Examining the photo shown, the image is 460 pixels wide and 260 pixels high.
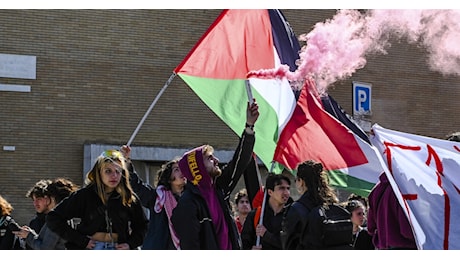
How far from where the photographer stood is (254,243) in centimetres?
700

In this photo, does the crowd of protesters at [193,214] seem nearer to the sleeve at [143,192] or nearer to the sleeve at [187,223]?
the sleeve at [187,223]

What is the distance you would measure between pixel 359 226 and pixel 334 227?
2.08 m

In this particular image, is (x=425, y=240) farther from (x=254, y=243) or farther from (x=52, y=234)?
(x=52, y=234)

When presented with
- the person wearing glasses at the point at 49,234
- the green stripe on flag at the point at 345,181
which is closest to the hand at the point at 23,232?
the person wearing glasses at the point at 49,234

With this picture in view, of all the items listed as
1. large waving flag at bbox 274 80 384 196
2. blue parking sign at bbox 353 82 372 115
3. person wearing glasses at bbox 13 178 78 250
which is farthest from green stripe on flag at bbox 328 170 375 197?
blue parking sign at bbox 353 82 372 115

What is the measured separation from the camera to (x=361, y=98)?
1858 centimetres

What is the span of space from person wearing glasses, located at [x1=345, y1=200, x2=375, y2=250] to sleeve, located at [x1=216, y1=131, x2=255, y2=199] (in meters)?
1.78

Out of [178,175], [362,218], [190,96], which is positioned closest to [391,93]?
[190,96]

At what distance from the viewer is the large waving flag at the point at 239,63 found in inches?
316

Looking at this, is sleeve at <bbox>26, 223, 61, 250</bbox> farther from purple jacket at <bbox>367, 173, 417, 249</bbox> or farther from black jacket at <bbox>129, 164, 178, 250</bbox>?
purple jacket at <bbox>367, 173, 417, 249</bbox>

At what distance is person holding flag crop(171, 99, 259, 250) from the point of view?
5.56 meters

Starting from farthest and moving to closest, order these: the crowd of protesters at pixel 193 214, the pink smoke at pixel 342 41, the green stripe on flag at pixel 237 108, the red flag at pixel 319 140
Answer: the green stripe on flag at pixel 237 108
the pink smoke at pixel 342 41
the red flag at pixel 319 140
the crowd of protesters at pixel 193 214

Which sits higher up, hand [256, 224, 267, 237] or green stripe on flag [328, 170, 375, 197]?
green stripe on flag [328, 170, 375, 197]

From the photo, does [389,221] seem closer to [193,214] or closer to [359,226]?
[193,214]
